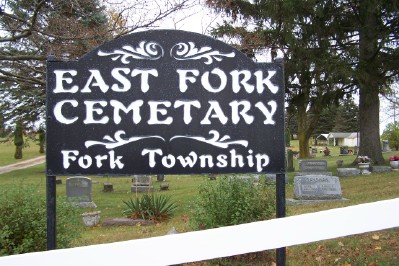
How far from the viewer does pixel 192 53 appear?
125 inches

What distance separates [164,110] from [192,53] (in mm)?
477

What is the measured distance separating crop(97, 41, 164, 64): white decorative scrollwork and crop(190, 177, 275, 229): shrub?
99.9 inches

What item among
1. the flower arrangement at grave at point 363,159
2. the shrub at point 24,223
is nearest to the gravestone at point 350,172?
the flower arrangement at grave at point 363,159

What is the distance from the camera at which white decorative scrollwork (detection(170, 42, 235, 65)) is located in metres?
3.17

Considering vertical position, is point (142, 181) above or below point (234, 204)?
below

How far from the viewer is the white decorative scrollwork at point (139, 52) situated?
3154 millimetres

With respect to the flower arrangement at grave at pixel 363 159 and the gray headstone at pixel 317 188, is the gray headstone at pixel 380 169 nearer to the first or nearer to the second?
the flower arrangement at grave at pixel 363 159

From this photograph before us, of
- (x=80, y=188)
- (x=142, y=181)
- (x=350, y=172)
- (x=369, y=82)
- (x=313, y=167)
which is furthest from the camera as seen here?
(x=142, y=181)

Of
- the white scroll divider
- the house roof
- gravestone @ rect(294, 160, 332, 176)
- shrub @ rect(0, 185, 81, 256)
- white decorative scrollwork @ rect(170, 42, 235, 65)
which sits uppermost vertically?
the house roof

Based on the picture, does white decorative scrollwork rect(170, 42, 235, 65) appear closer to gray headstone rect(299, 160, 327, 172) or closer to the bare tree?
the bare tree

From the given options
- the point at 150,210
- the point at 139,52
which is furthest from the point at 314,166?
the point at 139,52

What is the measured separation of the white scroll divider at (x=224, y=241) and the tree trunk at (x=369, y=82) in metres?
16.5

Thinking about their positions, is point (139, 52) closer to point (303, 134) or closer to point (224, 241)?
point (224, 241)

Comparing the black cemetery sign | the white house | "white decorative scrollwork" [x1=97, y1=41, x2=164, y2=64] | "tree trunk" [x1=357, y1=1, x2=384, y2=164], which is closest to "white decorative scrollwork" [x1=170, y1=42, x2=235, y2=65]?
Answer: the black cemetery sign
